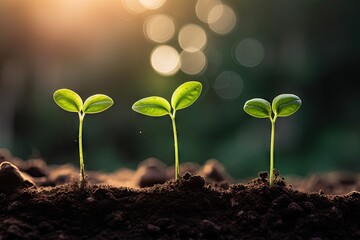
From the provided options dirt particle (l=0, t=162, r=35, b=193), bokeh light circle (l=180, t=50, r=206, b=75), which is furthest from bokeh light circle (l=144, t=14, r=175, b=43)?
dirt particle (l=0, t=162, r=35, b=193)

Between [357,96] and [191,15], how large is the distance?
240cm

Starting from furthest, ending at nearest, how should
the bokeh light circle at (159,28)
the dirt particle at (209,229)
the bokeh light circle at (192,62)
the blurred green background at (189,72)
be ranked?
the bokeh light circle at (159,28)
the bokeh light circle at (192,62)
the blurred green background at (189,72)
the dirt particle at (209,229)

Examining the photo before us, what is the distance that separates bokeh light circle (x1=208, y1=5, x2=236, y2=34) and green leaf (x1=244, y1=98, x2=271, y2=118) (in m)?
4.87

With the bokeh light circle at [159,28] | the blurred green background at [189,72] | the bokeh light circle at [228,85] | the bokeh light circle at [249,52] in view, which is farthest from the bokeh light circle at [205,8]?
the bokeh light circle at [228,85]

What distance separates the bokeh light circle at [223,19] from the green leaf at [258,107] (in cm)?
487

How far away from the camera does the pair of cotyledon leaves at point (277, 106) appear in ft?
4.21

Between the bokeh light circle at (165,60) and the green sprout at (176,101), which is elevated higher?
the bokeh light circle at (165,60)

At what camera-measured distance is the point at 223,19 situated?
607cm

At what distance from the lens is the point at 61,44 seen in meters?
5.97

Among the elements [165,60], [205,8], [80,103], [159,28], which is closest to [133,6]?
[159,28]

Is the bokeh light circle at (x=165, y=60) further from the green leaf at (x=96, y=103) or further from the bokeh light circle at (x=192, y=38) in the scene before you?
the green leaf at (x=96, y=103)

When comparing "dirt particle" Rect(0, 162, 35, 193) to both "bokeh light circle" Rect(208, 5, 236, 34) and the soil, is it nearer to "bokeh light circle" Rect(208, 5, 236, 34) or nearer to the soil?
the soil

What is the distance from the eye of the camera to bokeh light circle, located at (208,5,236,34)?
6008 millimetres

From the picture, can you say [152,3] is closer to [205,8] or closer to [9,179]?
[205,8]
